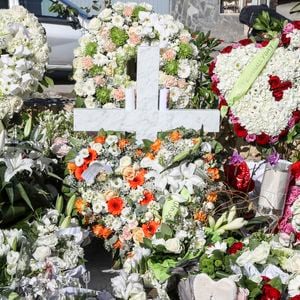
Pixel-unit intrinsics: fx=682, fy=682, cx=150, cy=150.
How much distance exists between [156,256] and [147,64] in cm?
126

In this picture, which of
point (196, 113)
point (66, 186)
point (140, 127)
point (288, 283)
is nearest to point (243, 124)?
point (196, 113)

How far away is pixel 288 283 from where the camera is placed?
8.50 ft

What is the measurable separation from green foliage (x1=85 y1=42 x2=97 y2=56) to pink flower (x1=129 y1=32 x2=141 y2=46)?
0.74 feet

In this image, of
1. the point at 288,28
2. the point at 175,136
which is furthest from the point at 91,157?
the point at 288,28

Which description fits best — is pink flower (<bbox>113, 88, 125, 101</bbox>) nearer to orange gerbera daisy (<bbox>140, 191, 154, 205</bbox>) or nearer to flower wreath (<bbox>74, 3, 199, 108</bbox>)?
flower wreath (<bbox>74, 3, 199, 108</bbox>)

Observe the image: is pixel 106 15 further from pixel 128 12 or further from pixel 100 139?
pixel 100 139

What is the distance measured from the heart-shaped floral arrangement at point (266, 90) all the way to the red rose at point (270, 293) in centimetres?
139

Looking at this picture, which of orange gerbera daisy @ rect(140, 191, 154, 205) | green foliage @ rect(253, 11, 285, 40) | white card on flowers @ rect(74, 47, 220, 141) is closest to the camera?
orange gerbera daisy @ rect(140, 191, 154, 205)

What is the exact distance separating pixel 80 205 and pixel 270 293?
126 centimetres

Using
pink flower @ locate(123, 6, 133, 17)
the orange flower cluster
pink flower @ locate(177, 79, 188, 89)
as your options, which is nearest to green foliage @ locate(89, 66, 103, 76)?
pink flower @ locate(123, 6, 133, 17)

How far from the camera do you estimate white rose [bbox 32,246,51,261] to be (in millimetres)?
2609

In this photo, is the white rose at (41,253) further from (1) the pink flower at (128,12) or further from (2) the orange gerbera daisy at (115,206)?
(1) the pink flower at (128,12)

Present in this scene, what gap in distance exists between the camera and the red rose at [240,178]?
3.65 meters

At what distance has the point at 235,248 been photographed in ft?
8.99
